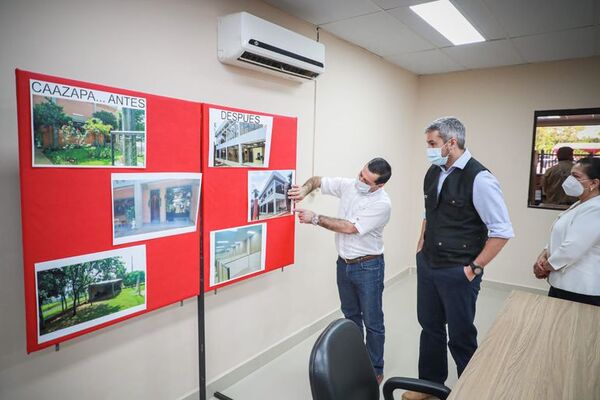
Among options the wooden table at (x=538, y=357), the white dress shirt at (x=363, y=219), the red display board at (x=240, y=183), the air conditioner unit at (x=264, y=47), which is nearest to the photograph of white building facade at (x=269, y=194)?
the red display board at (x=240, y=183)

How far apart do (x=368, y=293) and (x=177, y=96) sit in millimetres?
1714

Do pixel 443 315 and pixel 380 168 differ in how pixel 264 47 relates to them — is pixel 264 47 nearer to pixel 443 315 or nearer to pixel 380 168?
pixel 380 168

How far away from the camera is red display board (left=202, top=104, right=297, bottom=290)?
203cm

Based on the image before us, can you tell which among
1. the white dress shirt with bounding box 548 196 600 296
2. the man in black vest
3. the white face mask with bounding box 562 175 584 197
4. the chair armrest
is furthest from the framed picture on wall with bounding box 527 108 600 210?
the chair armrest

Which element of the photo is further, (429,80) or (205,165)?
(429,80)

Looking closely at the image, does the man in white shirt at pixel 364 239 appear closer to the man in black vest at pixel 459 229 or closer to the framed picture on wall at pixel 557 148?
the man in black vest at pixel 459 229

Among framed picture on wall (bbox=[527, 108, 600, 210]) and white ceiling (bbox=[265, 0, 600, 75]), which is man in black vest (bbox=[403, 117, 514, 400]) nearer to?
white ceiling (bbox=[265, 0, 600, 75])

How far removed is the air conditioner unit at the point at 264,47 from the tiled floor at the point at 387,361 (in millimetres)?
2157

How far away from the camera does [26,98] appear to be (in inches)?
51.9

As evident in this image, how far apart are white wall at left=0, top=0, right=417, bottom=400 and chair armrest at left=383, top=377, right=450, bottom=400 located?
51.0 inches

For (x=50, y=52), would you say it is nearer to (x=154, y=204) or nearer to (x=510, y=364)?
(x=154, y=204)

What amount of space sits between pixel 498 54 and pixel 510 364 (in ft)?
11.6

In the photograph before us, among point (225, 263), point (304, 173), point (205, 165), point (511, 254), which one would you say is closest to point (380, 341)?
point (225, 263)

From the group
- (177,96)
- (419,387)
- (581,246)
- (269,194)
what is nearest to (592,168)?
(581,246)
